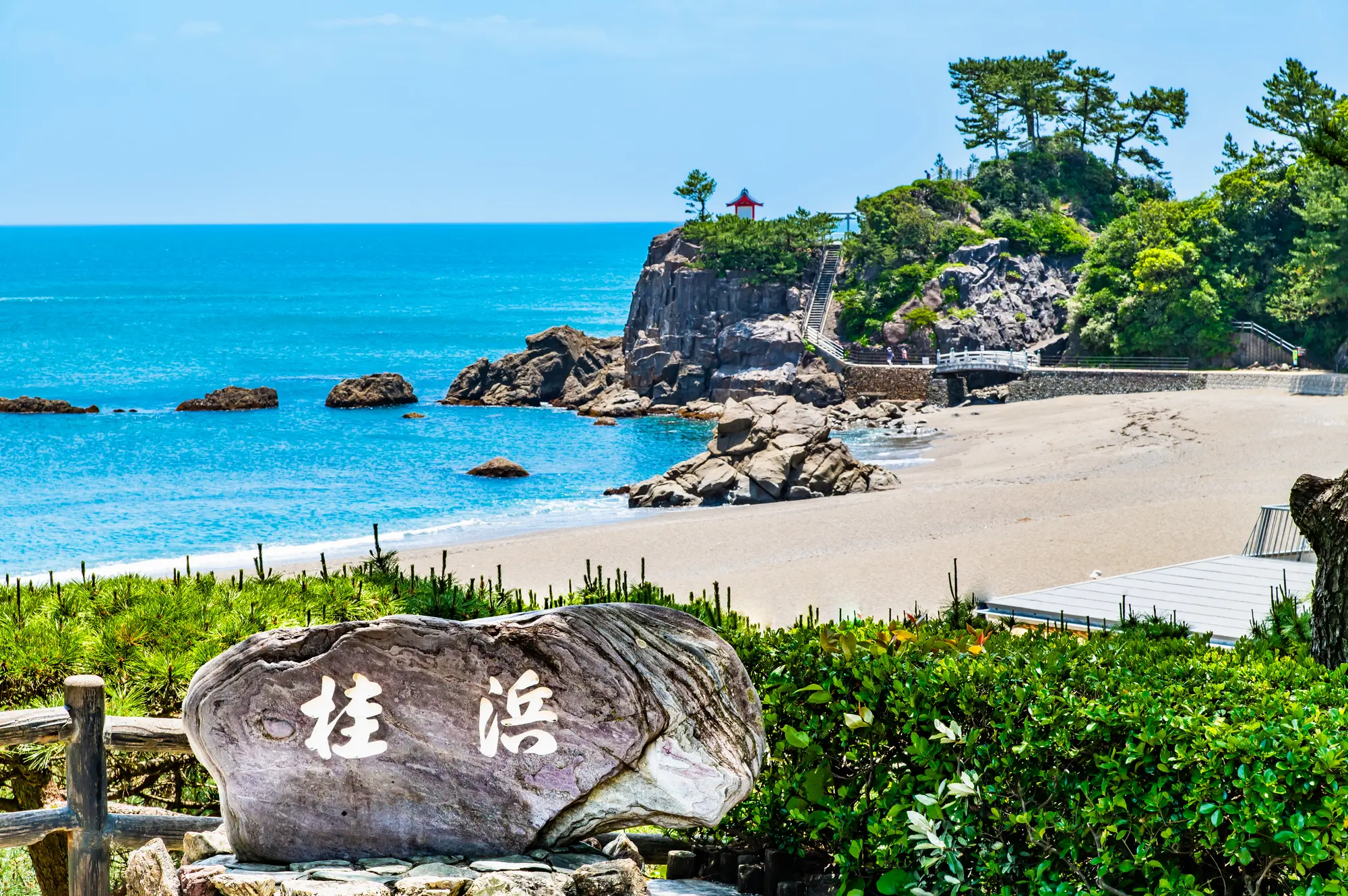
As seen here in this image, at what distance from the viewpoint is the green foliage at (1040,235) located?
6431cm

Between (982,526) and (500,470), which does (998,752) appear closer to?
(982,526)

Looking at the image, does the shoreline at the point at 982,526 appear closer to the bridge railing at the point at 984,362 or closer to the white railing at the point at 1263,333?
the white railing at the point at 1263,333

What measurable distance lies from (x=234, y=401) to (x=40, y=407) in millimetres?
9316

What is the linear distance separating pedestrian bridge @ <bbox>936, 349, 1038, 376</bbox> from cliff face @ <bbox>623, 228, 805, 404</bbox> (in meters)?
7.35

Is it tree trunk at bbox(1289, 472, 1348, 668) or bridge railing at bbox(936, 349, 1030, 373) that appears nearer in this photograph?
tree trunk at bbox(1289, 472, 1348, 668)

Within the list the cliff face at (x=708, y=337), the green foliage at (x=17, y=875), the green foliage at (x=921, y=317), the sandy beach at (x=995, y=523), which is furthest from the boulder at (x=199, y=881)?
the green foliage at (x=921, y=317)

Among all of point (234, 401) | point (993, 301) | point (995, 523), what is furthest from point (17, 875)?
point (234, 401)

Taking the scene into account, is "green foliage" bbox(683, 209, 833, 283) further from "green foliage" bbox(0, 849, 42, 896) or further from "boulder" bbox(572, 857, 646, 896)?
"boulder" bbox(572, 857, 646, 896)

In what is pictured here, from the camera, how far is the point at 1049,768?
17.4 ft

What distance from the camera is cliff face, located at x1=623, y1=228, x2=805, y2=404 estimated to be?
61094mm

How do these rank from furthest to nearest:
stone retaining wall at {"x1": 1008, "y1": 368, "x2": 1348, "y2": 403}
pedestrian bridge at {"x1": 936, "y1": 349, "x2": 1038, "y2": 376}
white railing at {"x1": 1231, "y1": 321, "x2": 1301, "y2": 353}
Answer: pedestrian bridge at {"x1": 936, "y1": 349, "x2": 1038, "y2": 376}, white railing at {"x1": 1231, "y1": 321, "x2": 1301, "y2": 353}, stone retaining wall at {"x1": 1008, "y1": 368, "x2": 1348, "y2": 403}

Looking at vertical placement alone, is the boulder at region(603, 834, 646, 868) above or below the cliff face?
below

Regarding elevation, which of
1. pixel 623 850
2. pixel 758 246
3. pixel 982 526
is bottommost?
pixel 982 526

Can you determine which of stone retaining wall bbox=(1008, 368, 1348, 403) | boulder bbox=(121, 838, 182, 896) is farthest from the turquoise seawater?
boulder bbox=(121, 838, 182, 896)
